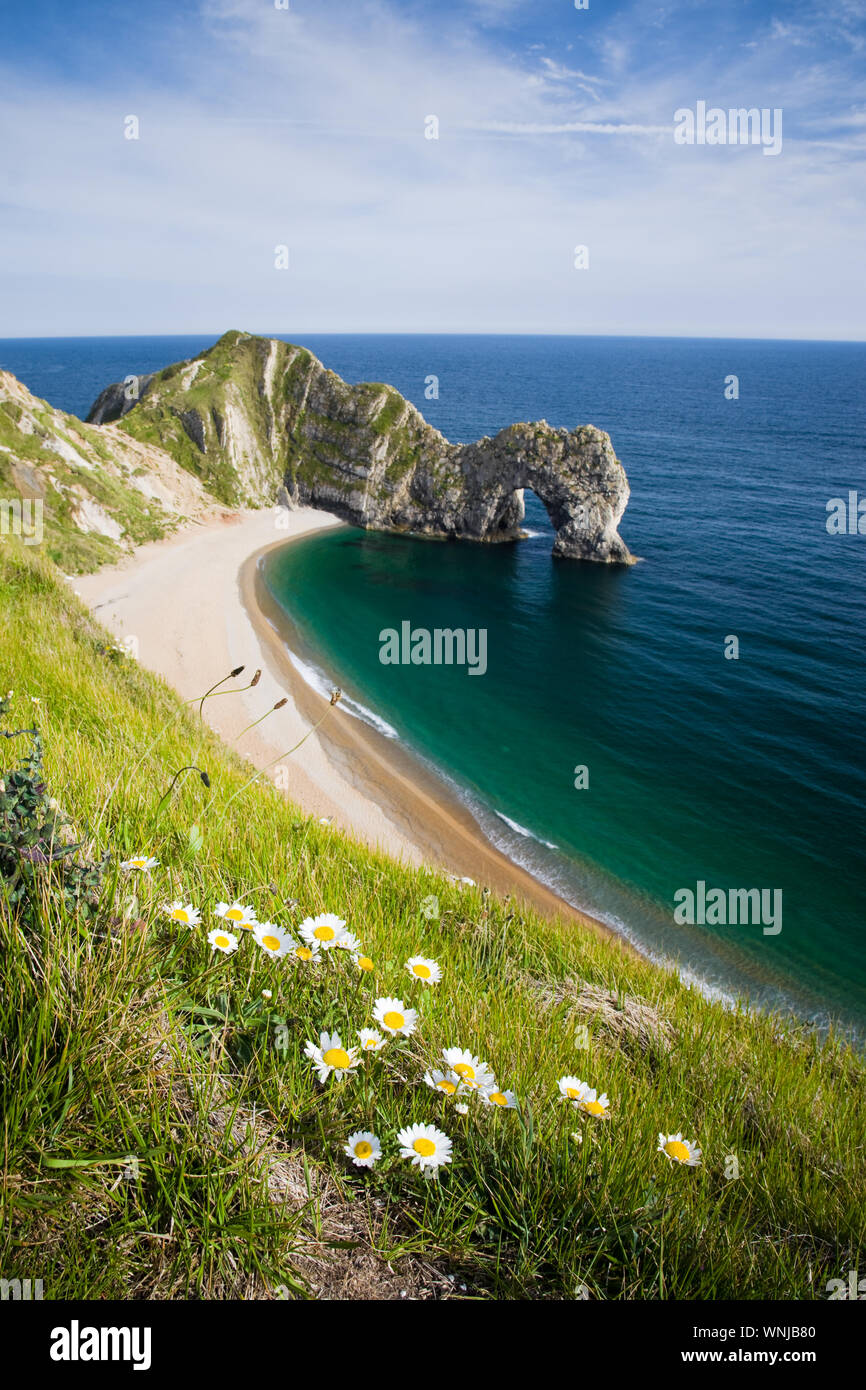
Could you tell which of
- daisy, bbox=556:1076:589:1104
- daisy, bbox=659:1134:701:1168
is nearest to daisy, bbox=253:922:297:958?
daisy, bbox=556:1076:589:1104

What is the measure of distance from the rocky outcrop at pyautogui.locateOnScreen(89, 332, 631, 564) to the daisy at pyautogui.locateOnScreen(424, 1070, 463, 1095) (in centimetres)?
5405

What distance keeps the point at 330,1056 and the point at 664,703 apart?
1319 inches

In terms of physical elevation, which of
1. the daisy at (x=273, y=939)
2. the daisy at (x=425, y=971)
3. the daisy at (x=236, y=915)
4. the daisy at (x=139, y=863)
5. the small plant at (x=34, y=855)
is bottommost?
the daisy at (x=425, y=971)

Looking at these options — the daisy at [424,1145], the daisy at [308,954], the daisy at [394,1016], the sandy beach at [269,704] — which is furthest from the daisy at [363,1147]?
the sandy beach at [269,704]

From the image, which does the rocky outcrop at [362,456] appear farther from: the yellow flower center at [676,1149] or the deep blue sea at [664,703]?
the yellow flower center at [676,1149]

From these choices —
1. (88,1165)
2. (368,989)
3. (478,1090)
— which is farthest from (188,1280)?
(368,989)

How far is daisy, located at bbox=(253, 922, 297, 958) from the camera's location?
3232 mm

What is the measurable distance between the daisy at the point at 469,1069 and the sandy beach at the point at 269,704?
31.6ft

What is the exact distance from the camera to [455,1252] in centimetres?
249

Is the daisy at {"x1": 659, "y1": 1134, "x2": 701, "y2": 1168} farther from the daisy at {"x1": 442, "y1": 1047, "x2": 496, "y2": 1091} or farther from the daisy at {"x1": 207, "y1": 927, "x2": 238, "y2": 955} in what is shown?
the daisy at {"x1": 207, "y1": 927, "x2": 238, "y2": 955}

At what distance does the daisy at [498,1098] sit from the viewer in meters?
2.88

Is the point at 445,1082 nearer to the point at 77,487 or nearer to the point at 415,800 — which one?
the point at 415,800
